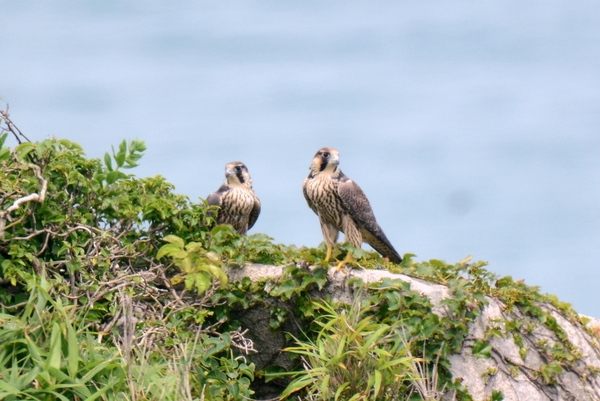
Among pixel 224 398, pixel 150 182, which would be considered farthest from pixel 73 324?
pixel 150 182

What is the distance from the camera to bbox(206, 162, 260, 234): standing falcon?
802 centimetres

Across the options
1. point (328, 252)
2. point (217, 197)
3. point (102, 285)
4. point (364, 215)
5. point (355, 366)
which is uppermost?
point (217, 197)

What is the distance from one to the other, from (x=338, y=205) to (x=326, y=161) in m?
0.36

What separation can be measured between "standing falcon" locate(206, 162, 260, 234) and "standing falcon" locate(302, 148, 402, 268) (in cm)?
81

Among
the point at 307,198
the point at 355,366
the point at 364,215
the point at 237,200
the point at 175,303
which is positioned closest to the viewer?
the point at 355,366

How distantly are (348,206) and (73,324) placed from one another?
9.03 ft

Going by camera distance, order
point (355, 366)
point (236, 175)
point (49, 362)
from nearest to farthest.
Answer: point (49, 362), point (355, 366), point (236, 175)

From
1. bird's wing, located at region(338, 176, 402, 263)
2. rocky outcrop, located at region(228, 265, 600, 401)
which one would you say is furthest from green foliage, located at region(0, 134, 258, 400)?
bird's wing, located at region(338, 176, 402, 263)

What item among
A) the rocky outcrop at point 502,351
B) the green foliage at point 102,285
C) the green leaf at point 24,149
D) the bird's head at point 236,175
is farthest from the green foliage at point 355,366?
the bird's head at point 236,175

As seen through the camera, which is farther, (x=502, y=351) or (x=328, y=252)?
(x=328, y=252)

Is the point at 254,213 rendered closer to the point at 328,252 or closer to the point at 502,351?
the point at 328,252

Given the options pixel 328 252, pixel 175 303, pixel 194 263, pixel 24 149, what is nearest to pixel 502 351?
pixel 328 252

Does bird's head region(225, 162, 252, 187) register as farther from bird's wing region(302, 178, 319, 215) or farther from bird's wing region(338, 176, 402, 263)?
bird's wing region(338, 176, 402, 263)

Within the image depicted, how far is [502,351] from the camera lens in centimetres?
660
